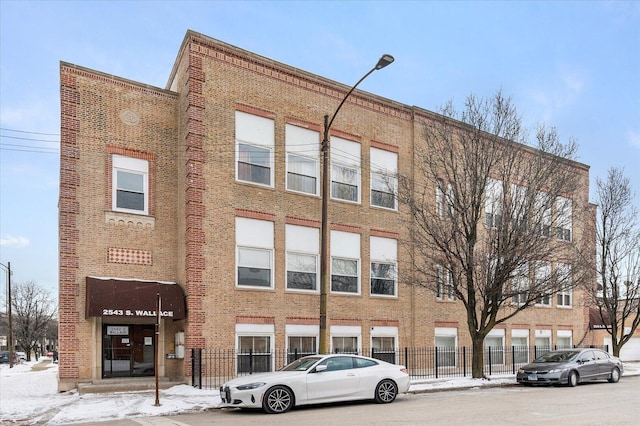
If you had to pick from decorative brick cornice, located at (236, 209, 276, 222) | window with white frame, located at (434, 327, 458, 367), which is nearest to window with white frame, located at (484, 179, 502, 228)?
window with white frame, located at (434, 327, 458, 367)

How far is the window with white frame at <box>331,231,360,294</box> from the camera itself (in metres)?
22.6

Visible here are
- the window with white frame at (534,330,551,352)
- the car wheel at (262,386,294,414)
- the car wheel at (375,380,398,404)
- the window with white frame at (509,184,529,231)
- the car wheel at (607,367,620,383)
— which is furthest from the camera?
the window with white frame at (534,330,551,352)

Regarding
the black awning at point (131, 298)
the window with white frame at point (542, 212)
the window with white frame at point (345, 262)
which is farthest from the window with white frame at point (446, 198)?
the black awning at point (131, 298)

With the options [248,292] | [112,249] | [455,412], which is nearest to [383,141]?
[248,292]

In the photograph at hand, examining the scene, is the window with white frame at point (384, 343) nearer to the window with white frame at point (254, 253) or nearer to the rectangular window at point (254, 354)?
the rectangular window at point (254, 354)

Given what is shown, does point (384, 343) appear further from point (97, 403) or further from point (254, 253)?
point (97, 403)

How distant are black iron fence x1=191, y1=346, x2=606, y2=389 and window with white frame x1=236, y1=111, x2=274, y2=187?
6062 millimetres

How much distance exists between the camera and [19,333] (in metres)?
60.4

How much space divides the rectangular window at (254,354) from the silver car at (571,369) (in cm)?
857

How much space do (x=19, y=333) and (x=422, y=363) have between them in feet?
166

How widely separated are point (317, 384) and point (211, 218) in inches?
314

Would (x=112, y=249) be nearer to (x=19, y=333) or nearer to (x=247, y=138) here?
(x=247, y=138)

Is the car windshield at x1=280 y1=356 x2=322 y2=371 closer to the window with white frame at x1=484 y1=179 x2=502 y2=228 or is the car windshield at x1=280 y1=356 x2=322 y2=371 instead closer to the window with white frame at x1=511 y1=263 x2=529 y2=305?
the window with white frame at x1=511 y1=263 x2=529 y2=305

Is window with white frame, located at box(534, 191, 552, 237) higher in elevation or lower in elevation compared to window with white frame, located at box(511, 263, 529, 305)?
higher
